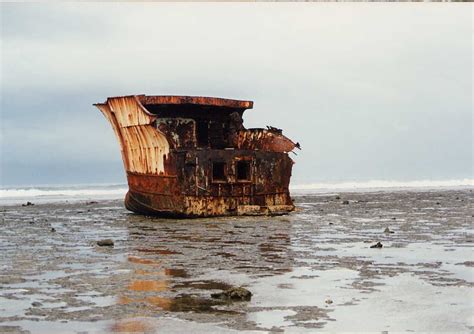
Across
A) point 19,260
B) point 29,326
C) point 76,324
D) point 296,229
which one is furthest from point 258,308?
point 296,229

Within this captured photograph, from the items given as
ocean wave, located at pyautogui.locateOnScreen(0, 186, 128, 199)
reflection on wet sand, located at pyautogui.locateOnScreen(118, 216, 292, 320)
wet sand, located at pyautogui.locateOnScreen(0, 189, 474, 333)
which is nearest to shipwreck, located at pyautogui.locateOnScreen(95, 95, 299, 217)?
reflection on wet sand, located at pyautogui.locateOnScreen(118, 216, 292, 320)

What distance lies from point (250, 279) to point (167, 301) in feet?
4.93

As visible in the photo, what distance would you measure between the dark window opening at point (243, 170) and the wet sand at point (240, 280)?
4.39 meters

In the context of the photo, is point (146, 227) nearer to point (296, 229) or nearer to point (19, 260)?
point (296, 229)

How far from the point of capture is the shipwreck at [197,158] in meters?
17.4

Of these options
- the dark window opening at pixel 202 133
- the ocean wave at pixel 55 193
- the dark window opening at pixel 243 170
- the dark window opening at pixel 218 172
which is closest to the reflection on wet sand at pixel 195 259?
the dark window opening at pixel 218 172

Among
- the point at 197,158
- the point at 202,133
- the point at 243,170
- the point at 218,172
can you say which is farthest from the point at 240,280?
the point at 202,133

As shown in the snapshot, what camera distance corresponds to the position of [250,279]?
7422mm

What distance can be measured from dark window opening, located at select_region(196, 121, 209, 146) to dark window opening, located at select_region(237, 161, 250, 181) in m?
1.87

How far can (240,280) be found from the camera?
7.36 m

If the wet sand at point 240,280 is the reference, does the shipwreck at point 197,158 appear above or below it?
above

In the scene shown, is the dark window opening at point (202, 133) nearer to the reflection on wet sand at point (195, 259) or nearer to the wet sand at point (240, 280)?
the reflection on wet sand at point (195, 259)

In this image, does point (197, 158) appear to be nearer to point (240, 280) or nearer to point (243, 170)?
point (243, 170)

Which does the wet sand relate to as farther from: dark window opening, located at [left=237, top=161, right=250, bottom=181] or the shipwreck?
dark window opening, located at [left=237, top=161, right=250, bottom=181]
